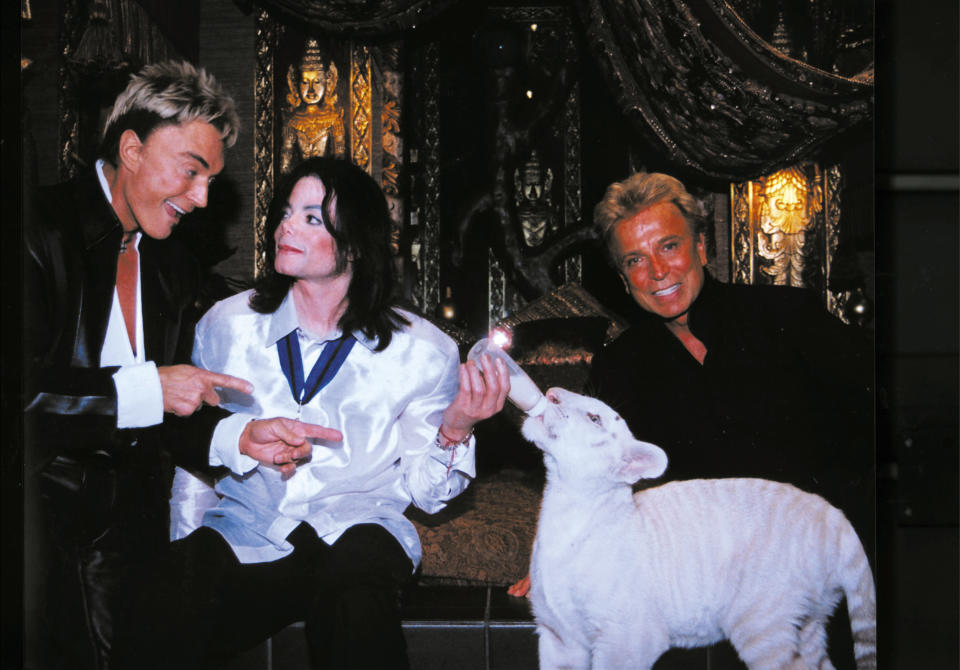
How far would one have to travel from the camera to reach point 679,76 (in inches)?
87.1

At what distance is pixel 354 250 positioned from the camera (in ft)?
7.00

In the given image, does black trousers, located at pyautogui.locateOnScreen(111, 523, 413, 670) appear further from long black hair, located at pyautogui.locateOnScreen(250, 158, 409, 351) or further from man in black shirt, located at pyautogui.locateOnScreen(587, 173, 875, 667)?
man in black shirt, located at pyautogui.locateOnScreen(587, 173, 875, 667)

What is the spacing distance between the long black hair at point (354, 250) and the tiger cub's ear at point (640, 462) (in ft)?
2.34

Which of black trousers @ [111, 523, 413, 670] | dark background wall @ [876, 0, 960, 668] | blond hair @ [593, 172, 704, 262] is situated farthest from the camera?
dark background wall @ [876, 0, 960, 668]

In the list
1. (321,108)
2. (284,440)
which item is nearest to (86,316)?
(284,440)

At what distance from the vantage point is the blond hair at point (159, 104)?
7.15 feet

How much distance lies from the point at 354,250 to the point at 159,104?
0.69m

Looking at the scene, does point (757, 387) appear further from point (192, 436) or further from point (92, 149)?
point (92, 149)

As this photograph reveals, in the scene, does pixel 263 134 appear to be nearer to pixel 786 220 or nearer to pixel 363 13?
pixel 363 13

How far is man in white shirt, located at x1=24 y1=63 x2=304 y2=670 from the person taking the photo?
85.0 inches

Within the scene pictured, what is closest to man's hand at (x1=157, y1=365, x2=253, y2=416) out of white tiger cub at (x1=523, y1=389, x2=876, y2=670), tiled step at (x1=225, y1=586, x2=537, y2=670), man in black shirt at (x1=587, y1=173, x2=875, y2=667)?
tiled step at (x1=225, y1=586, x2=537, y2=670)

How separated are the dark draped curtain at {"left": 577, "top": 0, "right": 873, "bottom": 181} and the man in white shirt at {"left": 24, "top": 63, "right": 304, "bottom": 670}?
1.19 m

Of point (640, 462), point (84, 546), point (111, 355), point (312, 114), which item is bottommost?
point (84, 546)

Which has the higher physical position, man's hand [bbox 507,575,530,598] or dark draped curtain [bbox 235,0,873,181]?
dark draped curtain [bbox 235,0,873,181]
